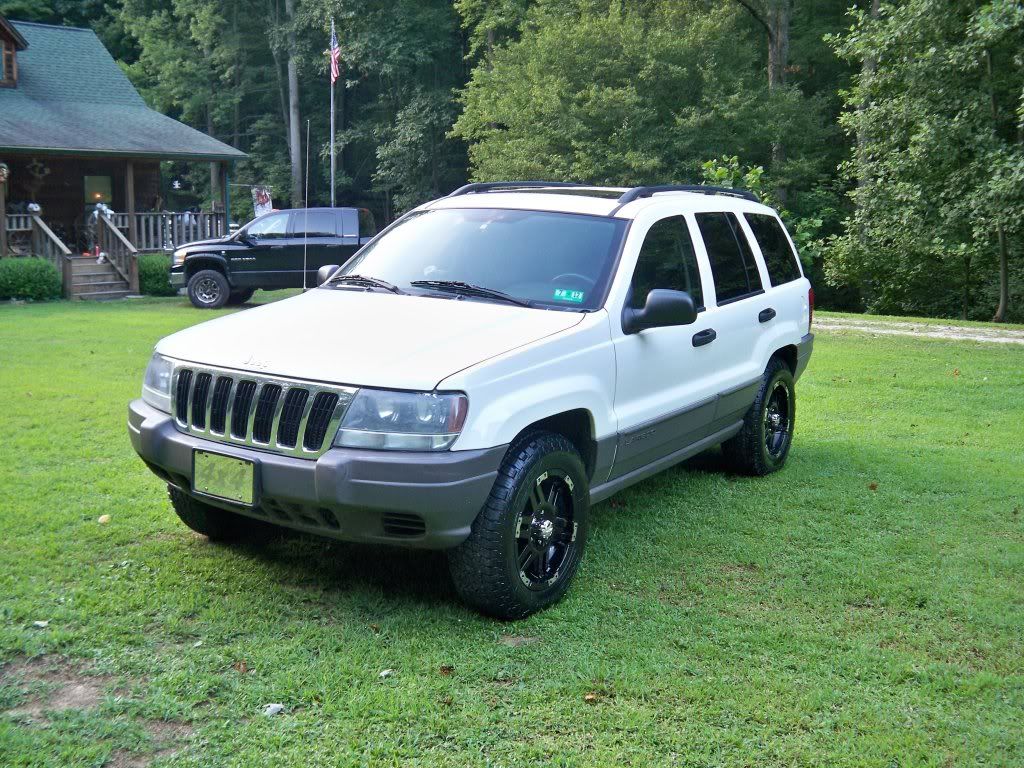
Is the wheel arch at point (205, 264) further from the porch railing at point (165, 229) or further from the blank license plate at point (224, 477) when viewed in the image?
the blank license plate at point (224, 477)

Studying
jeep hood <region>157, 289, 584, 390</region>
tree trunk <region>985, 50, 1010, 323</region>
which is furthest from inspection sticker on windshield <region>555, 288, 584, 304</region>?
tree trunk <region>985, 50, 1010, 323</region>

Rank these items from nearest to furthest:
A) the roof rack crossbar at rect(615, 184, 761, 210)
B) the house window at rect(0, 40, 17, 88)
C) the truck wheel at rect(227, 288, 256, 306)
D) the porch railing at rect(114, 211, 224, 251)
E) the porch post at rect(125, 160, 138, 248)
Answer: the roof rack crossbar at rect(615, 184, 761, 210) < the truck wheel at rect(227, 288, 256, 306) < the porch post at rect(125, 160, 138, 248) < the porch railing at rect(114, 211, 224, 251) < the house window at rect(0, 40, 17, 88)

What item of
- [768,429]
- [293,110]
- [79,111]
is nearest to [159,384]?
[768,429]

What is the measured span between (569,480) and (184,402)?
181cm

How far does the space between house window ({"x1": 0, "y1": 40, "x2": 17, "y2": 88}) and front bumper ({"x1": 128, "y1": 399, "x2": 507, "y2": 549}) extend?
1054 inches

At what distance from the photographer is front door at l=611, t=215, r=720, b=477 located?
521 cm

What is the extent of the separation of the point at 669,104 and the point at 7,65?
1816 centimetres

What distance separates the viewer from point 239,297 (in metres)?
20.7

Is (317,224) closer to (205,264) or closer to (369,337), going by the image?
(205,264)

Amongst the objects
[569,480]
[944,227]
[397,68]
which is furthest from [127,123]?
[569,480]

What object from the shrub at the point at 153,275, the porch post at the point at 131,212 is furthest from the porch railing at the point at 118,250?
the porch post at the point at 131,212

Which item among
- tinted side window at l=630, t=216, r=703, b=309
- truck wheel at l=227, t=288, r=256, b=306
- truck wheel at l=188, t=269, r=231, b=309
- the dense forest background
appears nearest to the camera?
tinted side window at l=630, t=216, r=703, b=309

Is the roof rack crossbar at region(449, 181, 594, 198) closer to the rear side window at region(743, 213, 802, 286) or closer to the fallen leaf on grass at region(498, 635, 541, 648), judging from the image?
the rear side window at region(743, 213, 802, 286)

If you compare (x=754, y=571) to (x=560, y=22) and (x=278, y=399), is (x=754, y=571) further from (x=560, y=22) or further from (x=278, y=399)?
(x=560, y=22)
